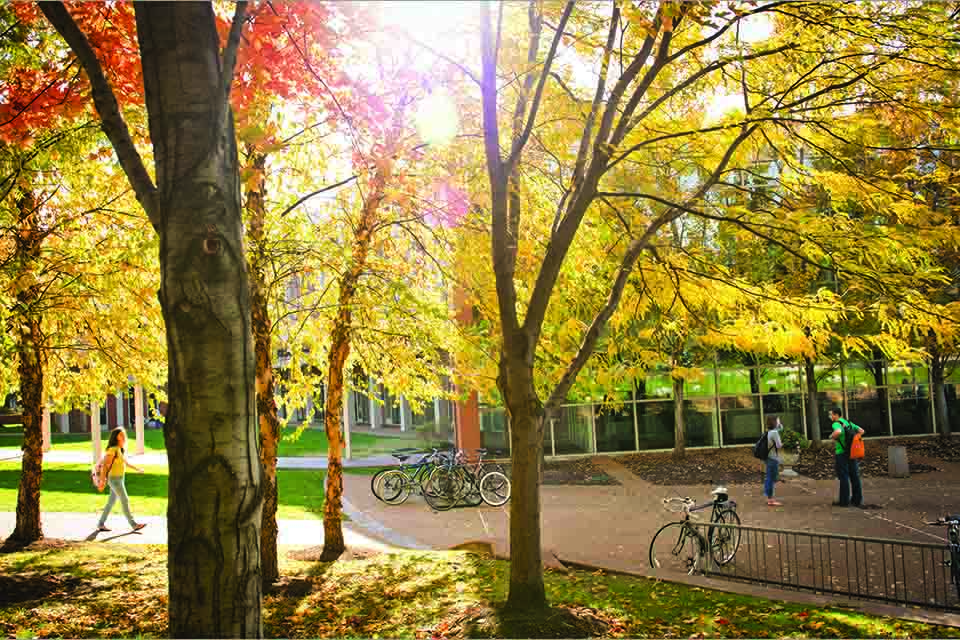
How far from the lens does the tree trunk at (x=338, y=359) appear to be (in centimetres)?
986

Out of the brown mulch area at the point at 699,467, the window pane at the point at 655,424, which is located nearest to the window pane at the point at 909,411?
the brown mulch area at the point at 699,467

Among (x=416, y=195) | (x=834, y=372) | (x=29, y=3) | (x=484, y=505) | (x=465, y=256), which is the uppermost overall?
(x=29, y=3)

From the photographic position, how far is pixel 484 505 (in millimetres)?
16859

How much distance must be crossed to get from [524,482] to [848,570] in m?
4.19

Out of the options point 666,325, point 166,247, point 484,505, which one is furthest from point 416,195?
point 484,505

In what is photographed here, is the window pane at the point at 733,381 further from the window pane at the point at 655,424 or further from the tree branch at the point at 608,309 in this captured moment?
the tree branch at the point at 608,309

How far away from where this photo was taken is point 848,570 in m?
8.86

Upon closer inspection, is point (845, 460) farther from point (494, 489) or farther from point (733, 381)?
point (733, 381)

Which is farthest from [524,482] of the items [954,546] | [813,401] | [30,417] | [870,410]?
[870,410]

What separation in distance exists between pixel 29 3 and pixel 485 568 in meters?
7.68

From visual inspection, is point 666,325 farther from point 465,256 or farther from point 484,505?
point 484,505

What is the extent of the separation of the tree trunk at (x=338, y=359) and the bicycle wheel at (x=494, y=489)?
5.46 m

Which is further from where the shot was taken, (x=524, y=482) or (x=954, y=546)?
(x=954, y=546)

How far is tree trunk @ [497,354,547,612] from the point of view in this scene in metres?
7.22
